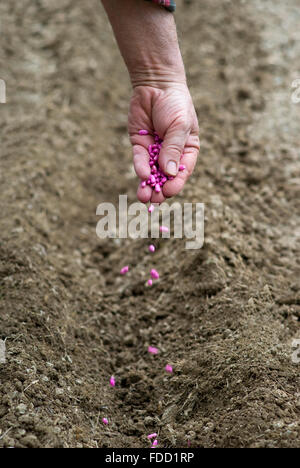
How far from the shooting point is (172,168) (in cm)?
225

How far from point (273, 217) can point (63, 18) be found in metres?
3.25

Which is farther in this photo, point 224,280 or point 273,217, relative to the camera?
point 273,217

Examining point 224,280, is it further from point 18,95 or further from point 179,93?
→ point 18,95

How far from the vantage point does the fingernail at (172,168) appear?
2.24m

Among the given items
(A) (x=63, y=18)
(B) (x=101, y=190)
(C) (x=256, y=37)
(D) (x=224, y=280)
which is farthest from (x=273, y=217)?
(A) (x=63, y=18)

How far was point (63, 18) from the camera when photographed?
5.24 metres

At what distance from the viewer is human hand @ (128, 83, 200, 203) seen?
2287 mm

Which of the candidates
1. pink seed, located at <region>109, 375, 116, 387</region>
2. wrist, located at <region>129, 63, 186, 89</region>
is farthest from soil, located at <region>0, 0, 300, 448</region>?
wrist, located at <region>129, 63, 186, 89</region>
